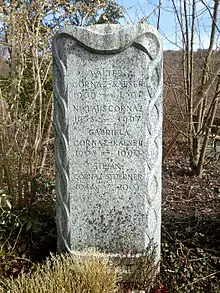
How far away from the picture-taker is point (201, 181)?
19.8ft

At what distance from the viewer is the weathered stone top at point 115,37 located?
10.2ft

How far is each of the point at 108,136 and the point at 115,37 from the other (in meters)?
0.78

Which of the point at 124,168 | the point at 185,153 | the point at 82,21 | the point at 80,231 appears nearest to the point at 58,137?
the point at 124,168

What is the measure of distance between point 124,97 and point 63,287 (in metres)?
1.49

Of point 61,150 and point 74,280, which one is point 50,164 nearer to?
point 61,150

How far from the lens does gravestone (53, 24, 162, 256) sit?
3.17 meters

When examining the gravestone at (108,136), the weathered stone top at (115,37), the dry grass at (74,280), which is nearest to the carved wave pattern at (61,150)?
the gravestone at (108,136)

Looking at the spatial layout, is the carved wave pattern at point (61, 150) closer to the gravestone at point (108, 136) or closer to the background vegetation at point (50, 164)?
the gravestone at point (108, 136)

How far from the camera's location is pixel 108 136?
3.27 meters

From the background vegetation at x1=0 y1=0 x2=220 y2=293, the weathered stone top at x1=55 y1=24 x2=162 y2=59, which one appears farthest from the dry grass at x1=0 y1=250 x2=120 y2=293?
the weathered stone top at x1=55 y1=24 x2=162 y2=59

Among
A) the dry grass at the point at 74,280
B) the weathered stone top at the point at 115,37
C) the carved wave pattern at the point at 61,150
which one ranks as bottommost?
the dry grass at the point at 74,280

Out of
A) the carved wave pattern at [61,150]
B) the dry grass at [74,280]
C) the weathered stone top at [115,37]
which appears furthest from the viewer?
the carved wave pattern at [61,150]

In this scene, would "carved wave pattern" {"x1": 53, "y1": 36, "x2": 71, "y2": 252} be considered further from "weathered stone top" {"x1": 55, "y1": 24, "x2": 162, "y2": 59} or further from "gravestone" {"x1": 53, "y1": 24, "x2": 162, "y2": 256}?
"weathered stone top" {"x1": 55, "y1": 24, "x2": 162, "y2": 59}

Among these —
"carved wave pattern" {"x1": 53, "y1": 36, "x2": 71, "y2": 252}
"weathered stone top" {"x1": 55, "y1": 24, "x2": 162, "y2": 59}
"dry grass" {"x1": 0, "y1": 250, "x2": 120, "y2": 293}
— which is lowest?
"dry grass" {"x1": 0, "y1": 250, "x2": 120, "y2": 293}
